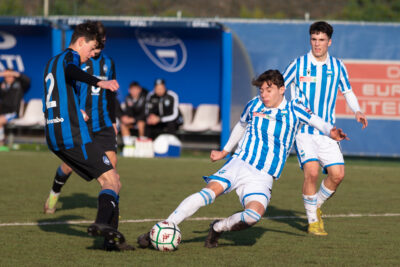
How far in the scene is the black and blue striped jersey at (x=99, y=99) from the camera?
28.3 feet

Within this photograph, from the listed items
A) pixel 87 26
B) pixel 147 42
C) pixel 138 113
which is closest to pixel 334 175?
pixel 87 26

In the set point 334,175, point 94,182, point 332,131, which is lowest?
point 94,182

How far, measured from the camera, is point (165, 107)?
1723 cm

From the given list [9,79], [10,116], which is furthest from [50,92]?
[9,79]

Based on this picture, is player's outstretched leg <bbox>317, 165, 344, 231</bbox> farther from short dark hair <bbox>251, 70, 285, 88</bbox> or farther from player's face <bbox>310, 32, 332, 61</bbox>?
short dark hair <bbox>251, 70, 285, 88</bbox>

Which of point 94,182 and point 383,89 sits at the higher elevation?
point 383,89

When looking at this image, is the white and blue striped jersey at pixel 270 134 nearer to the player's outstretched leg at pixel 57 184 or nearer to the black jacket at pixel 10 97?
the player's outstretched leg at pixel 57 184

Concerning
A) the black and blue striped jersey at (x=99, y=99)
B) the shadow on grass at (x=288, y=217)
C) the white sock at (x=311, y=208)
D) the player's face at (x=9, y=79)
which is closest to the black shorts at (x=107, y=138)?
the black and blue striped jersey at (x=99, y=99)

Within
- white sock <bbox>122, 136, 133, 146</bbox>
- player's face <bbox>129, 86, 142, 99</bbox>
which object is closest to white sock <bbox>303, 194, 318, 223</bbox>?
white sock <bbox>122, 136, 133, 146</bbox>

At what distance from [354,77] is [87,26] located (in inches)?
435

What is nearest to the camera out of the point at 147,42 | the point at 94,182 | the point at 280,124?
the point at 280,124

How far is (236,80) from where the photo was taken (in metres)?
16.8

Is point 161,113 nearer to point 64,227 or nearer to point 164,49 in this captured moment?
point 164,49

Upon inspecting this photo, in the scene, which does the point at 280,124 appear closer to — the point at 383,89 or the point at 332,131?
the point at 332,131
